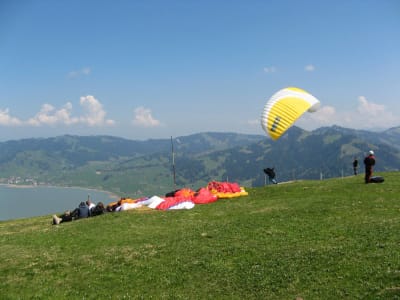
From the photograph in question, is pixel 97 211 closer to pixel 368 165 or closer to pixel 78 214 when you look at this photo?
pixel 78 214

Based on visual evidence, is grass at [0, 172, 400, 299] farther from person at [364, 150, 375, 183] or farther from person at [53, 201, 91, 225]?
person at [364, 150, 375, 183]

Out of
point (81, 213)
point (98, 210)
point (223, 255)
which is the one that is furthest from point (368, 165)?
point (81, 213)

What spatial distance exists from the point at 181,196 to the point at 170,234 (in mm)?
12140

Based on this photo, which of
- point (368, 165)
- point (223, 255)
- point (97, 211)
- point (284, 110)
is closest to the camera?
point (223, 255)

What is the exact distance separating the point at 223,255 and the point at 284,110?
2367 cm

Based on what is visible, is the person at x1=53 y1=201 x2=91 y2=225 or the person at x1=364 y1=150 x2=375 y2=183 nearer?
the person at x1=53 y1=201 x2=91 y2=225

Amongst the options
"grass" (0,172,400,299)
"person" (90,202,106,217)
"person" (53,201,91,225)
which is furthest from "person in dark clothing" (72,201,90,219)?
"grass" (0,172,400,299)

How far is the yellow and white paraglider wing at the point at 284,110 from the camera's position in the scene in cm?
3797

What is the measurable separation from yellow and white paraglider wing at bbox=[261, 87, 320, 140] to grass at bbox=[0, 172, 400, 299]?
34.1 feet

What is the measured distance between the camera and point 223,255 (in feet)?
60.7

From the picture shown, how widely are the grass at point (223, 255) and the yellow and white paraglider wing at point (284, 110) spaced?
10396 millimetres

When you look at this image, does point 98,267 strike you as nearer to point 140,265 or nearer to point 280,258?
point 140,265

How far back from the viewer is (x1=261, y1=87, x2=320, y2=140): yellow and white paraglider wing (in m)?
38.0

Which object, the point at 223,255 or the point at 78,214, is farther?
the point at 78,214
